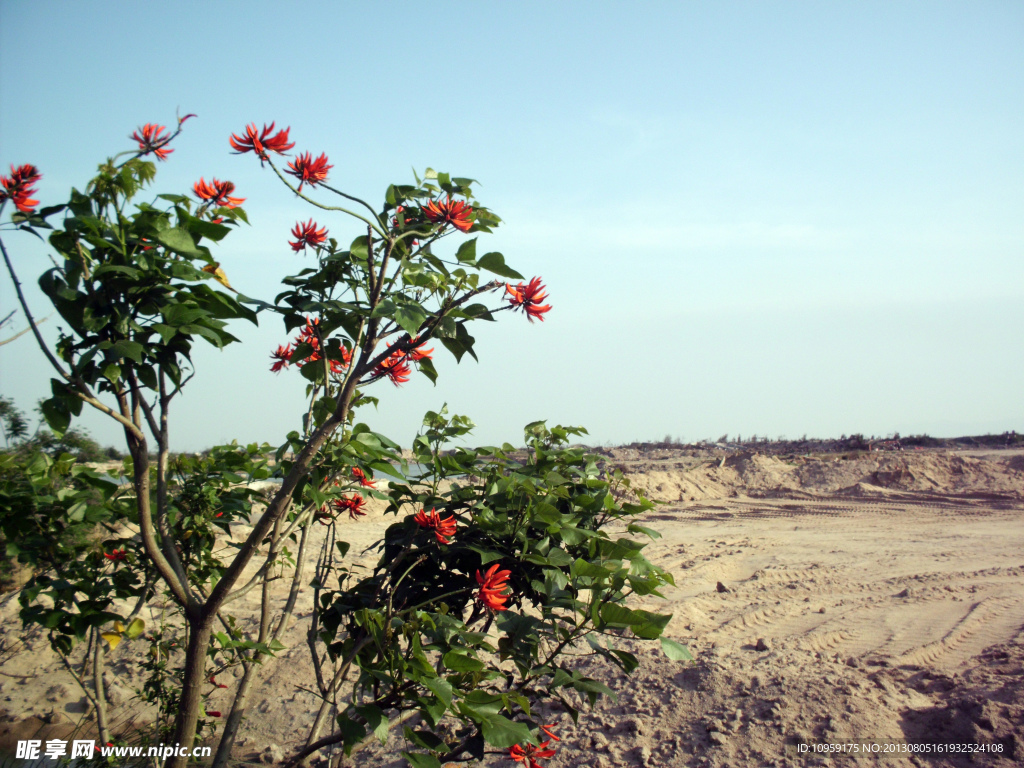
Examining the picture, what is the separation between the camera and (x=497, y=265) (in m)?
1.66

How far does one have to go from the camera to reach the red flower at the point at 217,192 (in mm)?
1729

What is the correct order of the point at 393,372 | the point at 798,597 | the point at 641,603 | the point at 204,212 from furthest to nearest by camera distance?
the point at 798,597 → the point at 641,603 → the point at 393,372 → the point at 204,212

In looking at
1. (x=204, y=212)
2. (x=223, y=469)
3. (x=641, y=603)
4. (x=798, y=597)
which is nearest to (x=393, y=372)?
(x=204, y=212)

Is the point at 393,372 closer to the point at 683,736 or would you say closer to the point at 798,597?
the point at 683,736

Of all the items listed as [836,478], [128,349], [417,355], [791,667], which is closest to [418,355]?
[417,355]

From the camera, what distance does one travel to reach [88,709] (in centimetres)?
389

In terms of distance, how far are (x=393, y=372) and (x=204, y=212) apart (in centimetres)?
67

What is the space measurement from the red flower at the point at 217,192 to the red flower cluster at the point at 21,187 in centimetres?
36

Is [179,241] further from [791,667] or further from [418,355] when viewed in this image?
[791,667]

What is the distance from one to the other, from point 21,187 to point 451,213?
1.04 m

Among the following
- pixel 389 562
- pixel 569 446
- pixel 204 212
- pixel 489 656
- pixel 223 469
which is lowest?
pixel 489 656

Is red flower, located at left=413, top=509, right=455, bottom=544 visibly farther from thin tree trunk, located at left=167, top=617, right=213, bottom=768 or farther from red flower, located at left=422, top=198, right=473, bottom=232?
red flower, located at left=422, top=198, right=473, bottom=232

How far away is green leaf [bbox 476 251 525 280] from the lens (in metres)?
1.66

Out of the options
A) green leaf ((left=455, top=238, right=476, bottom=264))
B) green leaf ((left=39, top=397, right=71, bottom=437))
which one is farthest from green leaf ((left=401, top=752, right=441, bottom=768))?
green leaf ((left=455, top=238, right=476, bottom=264))
